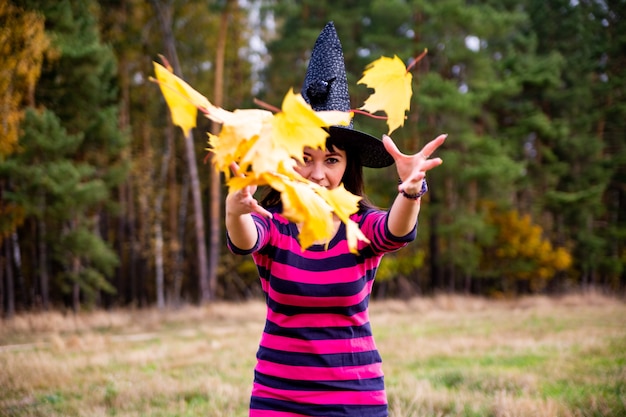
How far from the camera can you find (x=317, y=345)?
1863 millimetres

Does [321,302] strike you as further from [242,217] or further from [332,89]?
[332,89]

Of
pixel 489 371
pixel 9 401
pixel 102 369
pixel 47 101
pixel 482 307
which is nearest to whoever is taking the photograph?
pixel 9 401

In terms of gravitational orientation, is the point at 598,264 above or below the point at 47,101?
below

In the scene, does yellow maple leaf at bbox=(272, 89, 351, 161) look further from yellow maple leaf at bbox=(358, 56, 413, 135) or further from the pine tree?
the pine tree

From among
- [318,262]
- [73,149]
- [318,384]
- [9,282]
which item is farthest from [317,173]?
[9,282]

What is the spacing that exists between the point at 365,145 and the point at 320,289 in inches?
28.5

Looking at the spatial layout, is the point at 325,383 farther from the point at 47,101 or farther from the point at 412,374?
the point at 47,101

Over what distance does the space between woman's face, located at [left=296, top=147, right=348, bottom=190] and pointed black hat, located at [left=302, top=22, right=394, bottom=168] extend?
0.10 metres

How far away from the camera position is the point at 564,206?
68.7ft

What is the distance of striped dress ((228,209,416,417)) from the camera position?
1.85 metres

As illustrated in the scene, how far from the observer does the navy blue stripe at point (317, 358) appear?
1861mm

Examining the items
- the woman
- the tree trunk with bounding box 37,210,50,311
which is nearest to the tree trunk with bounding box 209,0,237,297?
the tree trunk with bounding box 37,210,50,311

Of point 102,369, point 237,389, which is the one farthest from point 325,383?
point 102,369

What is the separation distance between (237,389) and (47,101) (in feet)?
41.7
